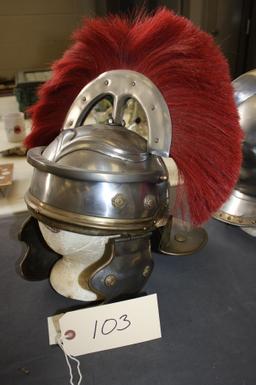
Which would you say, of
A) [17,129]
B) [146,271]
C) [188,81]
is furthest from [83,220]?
[17,129]

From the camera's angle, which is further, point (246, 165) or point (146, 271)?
point (246, 165)

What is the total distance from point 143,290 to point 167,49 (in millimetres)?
443

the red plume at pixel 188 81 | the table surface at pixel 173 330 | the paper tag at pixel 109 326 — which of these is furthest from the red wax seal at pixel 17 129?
the paper tag at pixel 109 326

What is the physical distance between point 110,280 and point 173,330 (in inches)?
5.9

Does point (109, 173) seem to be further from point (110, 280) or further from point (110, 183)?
point (110, 280)

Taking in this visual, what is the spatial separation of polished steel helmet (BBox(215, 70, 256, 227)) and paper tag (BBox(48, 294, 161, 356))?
0.30m

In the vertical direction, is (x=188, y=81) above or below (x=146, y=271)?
above

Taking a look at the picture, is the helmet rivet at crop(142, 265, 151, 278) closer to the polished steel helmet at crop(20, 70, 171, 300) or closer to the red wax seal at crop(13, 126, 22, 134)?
the polished steel helmet at crop(20, 70, 171, 300)

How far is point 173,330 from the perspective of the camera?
57 centimetres

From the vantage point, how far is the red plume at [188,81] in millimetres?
511

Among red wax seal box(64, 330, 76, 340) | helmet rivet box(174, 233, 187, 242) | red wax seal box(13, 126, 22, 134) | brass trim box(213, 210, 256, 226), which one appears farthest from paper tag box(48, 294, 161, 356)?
red wax seal box(13, 126, 22, 134)

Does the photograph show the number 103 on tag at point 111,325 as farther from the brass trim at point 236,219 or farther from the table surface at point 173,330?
the brass trim at point 236,219

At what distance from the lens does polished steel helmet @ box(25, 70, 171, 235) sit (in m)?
0.48

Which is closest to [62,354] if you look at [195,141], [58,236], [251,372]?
[58,236]
